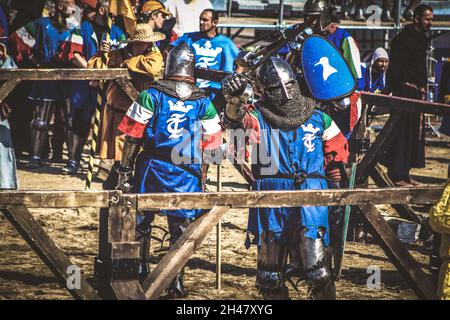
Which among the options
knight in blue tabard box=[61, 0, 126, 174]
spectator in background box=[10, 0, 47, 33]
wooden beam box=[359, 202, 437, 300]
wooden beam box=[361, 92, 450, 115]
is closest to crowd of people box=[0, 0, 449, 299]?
wooden beam box=[361, 92, 450, 115]

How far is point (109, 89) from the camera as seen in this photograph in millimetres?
9125

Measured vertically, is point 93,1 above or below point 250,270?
above

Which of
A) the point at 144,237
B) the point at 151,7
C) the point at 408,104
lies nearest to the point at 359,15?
the point at 151,7

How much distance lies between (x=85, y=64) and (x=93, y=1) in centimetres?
94

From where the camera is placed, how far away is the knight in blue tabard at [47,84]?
1130 cm

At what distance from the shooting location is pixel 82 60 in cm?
1095

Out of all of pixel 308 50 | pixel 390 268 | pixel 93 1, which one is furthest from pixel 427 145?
pixel 308 50

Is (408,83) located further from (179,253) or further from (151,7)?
(179,253)

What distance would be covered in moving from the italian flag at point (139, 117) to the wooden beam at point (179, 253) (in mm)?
1467

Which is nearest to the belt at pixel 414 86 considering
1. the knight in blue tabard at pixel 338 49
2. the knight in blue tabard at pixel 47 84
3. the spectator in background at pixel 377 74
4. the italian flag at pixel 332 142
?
the spectator in background at pixel 377 74

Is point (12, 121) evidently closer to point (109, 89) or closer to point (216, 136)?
point (109, 89)

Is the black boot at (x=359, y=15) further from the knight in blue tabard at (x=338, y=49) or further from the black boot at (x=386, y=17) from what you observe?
the knight in blue tabard at (x=338, y=49)

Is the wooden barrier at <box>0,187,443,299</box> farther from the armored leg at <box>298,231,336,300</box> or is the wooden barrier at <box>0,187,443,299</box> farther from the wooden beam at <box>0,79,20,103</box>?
the wooden beam at <box>0,79,20,103</box>
